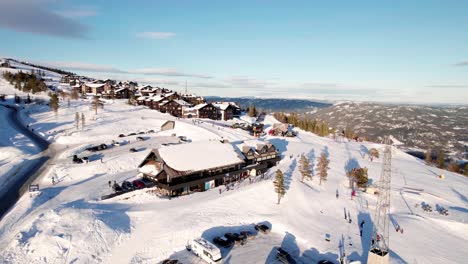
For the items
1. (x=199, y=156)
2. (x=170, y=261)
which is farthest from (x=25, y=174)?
(x=170, y=261)

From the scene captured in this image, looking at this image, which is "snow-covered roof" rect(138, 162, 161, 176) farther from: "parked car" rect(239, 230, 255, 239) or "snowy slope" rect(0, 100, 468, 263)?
"parked car" rect(239, 230, 255, 239)

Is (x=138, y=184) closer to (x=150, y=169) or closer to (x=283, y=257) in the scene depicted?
(x=150, y=169)

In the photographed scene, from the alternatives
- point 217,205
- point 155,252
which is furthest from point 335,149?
point 155,252

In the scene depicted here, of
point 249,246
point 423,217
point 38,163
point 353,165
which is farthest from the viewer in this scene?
point 353,165

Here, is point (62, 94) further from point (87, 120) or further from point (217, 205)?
point (217, 205)

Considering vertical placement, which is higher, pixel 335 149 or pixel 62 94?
pixel 62 94

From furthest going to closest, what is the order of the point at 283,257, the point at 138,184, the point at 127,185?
1. the point at 138,184
2. the point at 127,185
3. the point at 283,257
